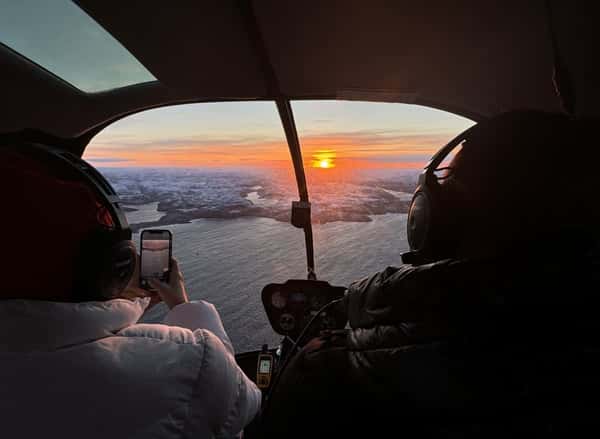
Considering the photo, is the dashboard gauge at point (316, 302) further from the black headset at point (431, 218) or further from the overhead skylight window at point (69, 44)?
the overhead skylight window at point (69, 44)

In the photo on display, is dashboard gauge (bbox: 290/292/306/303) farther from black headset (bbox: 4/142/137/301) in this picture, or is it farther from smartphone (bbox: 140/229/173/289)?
black headset (bbox: 4/142/137/301)

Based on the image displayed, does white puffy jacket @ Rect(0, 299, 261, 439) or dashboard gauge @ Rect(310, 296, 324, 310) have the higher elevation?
white puffy jacket @ Rect(0, 299, 261, 439)

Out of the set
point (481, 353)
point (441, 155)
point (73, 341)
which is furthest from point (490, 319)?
point (73, 341)

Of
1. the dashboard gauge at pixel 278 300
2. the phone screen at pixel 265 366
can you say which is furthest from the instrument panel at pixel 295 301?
the phone screen at pixel 265 366

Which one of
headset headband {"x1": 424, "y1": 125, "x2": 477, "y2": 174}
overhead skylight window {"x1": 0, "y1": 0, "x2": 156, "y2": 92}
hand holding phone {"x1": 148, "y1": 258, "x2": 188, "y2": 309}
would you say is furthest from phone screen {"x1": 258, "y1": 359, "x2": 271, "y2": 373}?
overhead skylight window {"x1": 0, "y1": 0, "x2": 156, "y2": 92}

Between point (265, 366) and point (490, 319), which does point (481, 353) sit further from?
point (265, 366)

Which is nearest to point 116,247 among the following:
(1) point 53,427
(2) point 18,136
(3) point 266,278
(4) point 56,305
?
(4) point 56,305

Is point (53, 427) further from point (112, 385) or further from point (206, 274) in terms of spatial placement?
point (206, 274)
